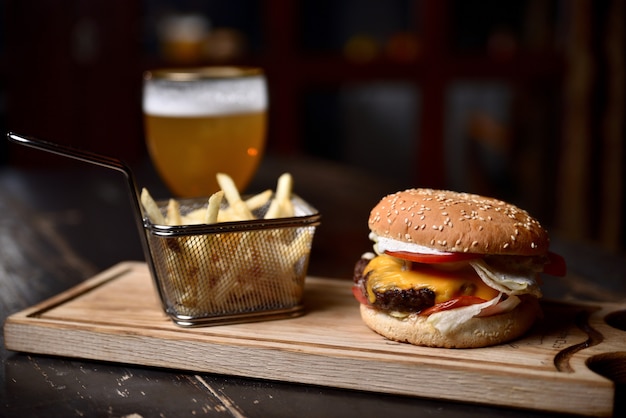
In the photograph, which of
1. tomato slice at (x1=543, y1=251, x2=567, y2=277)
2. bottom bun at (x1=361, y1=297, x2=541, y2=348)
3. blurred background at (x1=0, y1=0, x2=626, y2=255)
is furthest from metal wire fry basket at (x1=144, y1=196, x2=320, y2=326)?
blurred background at (x1=0, y1=0, x2=626, y2=255)

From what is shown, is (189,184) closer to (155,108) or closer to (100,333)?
(155,108)

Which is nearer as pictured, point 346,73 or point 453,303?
point 453,303

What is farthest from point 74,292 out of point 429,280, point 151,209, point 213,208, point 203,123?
point 429,280

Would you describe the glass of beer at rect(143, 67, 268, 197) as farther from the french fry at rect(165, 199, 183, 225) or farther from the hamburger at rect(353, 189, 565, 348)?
the hamburger at rect(353, 189, 565, 348)

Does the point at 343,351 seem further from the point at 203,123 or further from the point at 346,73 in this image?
the point at 346,73

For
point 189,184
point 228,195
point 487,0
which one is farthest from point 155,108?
point 487,0

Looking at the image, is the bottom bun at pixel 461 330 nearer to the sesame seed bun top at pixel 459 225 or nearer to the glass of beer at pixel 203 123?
the sesame seed bun top at pixel 459 225

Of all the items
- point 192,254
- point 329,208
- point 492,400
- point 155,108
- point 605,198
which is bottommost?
point 605,198
